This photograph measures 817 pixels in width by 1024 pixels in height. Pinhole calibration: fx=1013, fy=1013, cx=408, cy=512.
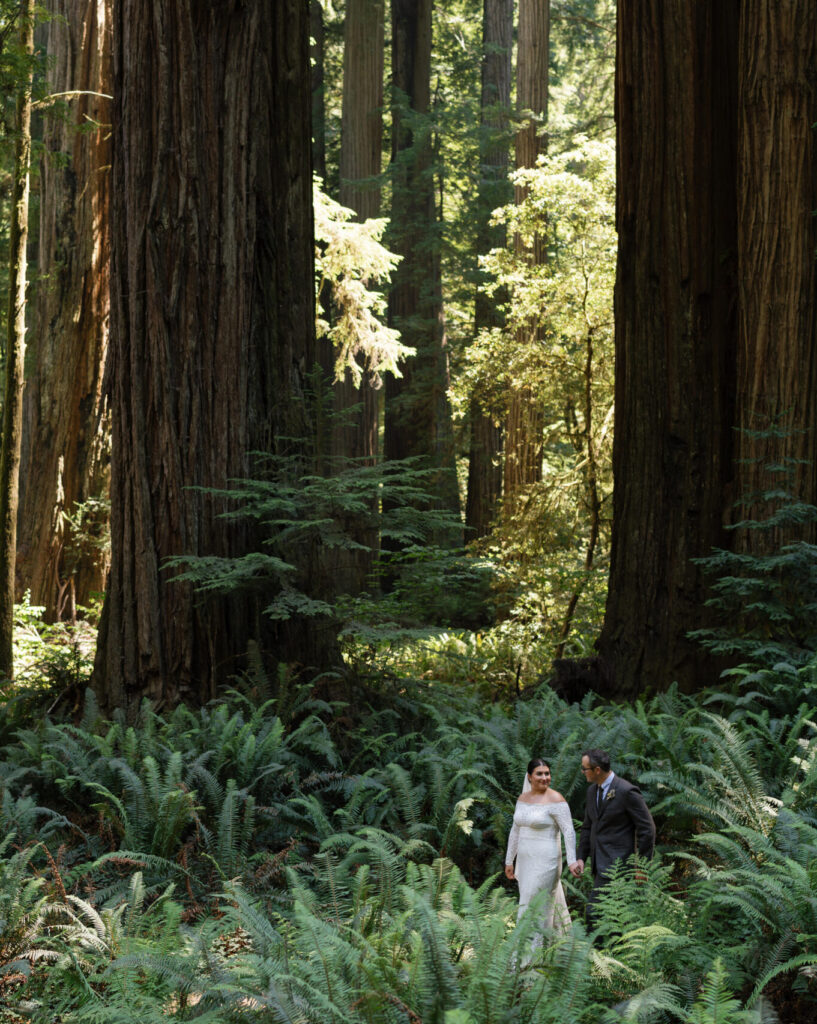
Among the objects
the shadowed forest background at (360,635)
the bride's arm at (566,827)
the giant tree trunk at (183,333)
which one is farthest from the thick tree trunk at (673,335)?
the bride's arm at (566,827)

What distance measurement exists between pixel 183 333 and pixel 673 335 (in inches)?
171

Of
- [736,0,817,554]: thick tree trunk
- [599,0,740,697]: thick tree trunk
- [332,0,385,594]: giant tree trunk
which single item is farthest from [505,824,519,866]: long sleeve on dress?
[332,0,385,594]: giant tree trunk

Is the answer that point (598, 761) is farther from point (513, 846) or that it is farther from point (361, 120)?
point (361, 120)

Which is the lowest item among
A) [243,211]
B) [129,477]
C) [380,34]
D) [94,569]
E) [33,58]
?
[94,569]

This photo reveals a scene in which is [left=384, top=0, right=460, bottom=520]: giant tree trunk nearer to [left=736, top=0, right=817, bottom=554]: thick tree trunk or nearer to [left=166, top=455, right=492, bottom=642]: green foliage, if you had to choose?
[left=736, top=0, right=817, bottom=554]: thick tree trunk

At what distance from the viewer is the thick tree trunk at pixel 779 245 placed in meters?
8.59

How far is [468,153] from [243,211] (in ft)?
54.1

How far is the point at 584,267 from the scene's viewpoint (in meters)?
12.7

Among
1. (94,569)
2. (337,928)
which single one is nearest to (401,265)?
(94,569)

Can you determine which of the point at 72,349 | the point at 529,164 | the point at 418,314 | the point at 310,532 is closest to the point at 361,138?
the point at 418,314

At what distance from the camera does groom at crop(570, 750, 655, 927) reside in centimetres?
544

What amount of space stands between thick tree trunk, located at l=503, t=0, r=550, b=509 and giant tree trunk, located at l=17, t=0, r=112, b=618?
563 centimetres

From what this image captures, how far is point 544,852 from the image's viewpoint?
522 centimetres

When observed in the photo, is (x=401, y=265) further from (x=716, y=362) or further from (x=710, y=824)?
(x=710, y=824)
